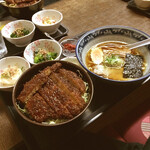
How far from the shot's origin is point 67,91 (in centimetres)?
112

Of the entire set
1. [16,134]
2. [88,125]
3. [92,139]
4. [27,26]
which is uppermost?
[27,26]

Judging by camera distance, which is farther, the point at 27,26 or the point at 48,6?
the point at 48,6

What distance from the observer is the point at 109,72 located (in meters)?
1.37

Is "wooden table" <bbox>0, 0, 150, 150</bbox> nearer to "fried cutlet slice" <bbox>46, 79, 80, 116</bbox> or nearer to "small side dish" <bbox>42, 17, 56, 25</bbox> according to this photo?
"small side dish" <bbox>42, 17, 56, 25</bbox>

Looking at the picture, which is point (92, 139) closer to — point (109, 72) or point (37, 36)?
point (109, 72)

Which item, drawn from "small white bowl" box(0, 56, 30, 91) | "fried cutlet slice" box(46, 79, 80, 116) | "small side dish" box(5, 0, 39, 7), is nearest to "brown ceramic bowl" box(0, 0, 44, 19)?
"small side dish" box(5, 0, 39, 7)

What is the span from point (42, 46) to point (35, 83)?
2.13ft

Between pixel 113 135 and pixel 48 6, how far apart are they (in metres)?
1.85

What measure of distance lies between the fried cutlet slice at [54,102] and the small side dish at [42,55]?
49cm

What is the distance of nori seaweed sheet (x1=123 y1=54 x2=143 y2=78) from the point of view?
131cm

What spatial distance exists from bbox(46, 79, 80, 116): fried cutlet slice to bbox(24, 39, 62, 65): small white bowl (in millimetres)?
503

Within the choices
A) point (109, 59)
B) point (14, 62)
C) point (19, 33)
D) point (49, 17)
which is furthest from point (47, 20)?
point (109, 59)

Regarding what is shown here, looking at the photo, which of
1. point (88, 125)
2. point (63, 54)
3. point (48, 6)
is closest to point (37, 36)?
point (63, 54)

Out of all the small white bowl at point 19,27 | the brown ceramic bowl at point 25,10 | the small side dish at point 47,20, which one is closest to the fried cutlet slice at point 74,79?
the small white bowl at point 19,27
